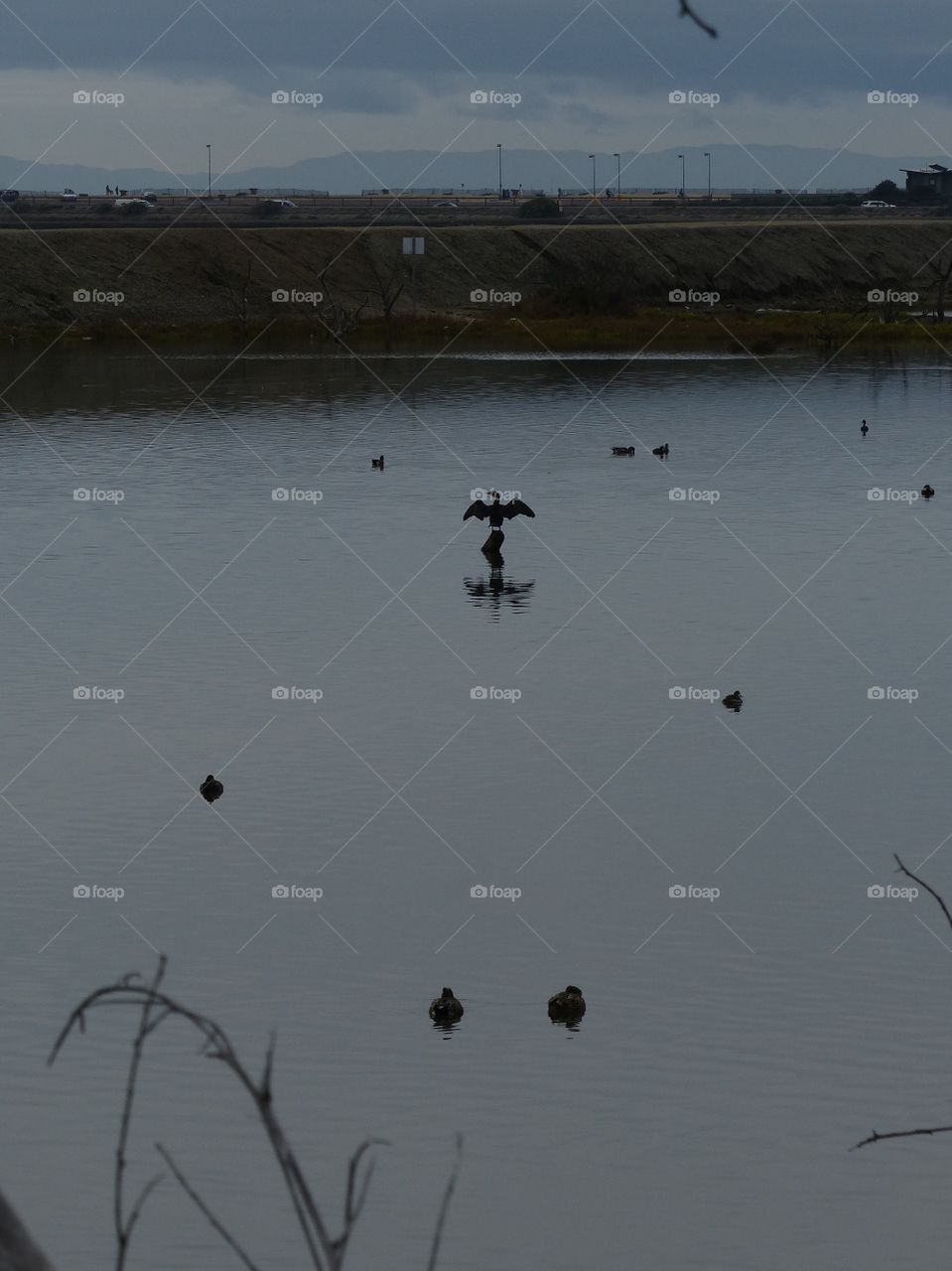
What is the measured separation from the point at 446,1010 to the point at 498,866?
15.3ft

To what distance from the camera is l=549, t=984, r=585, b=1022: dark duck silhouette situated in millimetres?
18078

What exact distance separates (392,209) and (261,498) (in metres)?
117

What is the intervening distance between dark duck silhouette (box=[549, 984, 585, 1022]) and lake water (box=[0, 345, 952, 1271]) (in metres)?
0.18

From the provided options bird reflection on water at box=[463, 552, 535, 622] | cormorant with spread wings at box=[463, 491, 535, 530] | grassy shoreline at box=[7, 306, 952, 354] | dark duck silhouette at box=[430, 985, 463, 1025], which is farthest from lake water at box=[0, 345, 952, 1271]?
grassy shoreline at box=[7, 306, 952, 354]

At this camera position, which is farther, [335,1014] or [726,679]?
[726,679]

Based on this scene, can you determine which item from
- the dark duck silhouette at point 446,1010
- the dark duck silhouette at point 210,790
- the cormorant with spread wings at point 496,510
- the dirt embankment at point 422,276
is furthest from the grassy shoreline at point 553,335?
the dark duck silhouette at point 446,1010

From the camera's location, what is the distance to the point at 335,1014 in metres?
18.5

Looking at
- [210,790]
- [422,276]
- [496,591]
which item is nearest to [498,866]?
[210,790]

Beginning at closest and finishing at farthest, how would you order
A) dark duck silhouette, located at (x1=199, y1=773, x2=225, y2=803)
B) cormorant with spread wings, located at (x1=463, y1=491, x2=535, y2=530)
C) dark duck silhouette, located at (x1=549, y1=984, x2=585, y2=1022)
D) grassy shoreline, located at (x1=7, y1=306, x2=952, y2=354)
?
dark duck silhouette, located at (x1=549, y1=984, x2=585, y2=1022), dark duck silhouette, located at (x1=199, y1=773, x2=225, y2=803), cormorant with spread wings, located at (x1=463, y1=491, x2=535, y2=530), grassy shoreline, located at (x1=7, y1=306, x2=952, y2=354)

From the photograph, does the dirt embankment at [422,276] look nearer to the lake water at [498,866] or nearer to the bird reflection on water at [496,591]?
the bird reflection on water at [496,591]

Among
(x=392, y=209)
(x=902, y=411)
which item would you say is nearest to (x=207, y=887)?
(x=902, y=411)

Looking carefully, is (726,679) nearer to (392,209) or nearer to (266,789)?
(266,789)

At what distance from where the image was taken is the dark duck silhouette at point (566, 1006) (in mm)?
18078

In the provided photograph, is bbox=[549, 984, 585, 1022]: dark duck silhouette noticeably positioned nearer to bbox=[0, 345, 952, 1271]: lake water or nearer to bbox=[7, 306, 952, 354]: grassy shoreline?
bbox=[0, 345, 952, 1271]: lake water
